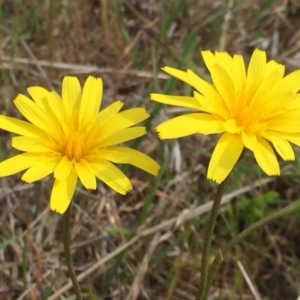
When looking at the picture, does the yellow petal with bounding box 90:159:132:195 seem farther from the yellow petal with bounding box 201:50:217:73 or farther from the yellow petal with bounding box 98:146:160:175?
the yellow petal with bounding box 201:50:217:73

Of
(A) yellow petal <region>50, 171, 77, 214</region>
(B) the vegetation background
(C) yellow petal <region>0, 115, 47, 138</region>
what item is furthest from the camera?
(B) the vegetation background

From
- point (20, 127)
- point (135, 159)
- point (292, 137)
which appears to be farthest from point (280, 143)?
point (20, 127)

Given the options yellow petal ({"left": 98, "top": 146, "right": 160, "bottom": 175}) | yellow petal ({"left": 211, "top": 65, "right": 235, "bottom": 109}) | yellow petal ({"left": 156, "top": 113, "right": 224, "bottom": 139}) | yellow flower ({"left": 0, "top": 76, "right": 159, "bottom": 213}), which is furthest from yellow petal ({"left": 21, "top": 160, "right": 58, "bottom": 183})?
yellow petal ({"left": 211, "top": 65, "right": 235, "bottom": 109})

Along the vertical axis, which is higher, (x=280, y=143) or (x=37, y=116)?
(x=37, y=116)

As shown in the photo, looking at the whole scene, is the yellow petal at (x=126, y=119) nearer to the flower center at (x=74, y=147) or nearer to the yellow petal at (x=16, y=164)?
the flower center at (x=74, y=147)

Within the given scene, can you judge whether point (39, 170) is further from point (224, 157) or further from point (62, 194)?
point (224, 157)
